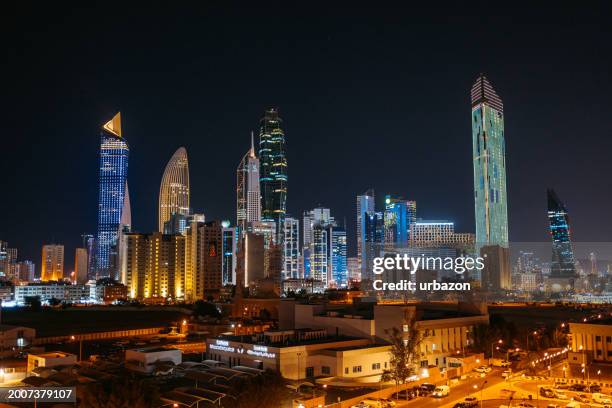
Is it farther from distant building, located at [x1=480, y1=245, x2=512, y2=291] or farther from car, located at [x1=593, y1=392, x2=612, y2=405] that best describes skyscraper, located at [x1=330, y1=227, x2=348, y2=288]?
car, located at [x1=593, y1=392, x2=612, y2=405]

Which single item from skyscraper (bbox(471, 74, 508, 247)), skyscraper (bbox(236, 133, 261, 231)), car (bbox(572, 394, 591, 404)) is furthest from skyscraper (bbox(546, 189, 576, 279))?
car (bbox(572, 394, 591, 404))

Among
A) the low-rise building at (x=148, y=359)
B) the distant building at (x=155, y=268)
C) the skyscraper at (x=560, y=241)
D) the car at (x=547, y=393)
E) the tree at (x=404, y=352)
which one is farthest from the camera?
the skyscraper at (x=560, y=241)

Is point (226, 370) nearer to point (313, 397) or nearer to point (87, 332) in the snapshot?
point (313, 397)

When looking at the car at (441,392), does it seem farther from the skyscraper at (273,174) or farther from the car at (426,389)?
the skyscraper at (273,174)

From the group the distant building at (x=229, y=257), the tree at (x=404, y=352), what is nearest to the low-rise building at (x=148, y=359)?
the tree at (x=404, y=352)

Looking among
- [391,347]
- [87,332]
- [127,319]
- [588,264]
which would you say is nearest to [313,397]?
[391,347]

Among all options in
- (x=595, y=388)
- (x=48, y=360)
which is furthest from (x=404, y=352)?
(x=48, y=360)

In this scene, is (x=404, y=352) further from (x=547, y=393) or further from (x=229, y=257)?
(x=229, y=257)
